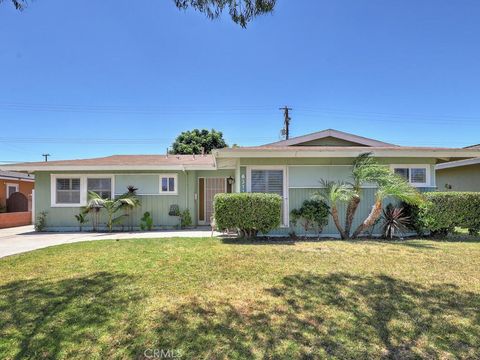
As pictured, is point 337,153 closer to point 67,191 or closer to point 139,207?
point 139,207

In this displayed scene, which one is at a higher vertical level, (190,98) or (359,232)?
(190,98)

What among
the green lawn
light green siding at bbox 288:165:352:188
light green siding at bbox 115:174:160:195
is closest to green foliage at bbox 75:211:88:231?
light green siding at bbox 115:174:160:195

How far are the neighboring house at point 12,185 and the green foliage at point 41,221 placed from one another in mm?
5252

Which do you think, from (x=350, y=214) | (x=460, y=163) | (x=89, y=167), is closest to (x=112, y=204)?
(x=89, y=167)

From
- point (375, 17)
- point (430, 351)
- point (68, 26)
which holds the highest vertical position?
point (375, 17)

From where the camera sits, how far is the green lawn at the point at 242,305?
9.68 feet

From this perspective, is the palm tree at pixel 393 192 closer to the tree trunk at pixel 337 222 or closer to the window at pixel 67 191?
the tree trunk at pixel 337 222

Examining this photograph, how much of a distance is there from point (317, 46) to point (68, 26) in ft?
29.3

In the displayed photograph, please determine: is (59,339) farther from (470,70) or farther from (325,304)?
(470,70)

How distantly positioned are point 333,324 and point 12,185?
20.0 m

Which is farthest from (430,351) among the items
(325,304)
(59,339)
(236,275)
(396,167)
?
(396,167)

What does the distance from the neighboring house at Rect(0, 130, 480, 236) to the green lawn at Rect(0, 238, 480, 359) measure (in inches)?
146

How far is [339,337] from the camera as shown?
311cm

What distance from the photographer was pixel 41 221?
42.2 feet
